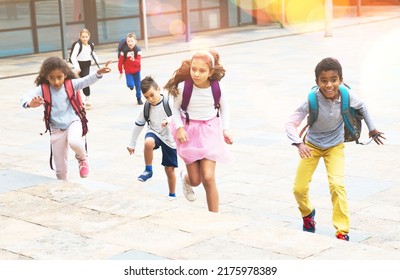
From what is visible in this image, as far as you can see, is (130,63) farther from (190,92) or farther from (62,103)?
(190,92)

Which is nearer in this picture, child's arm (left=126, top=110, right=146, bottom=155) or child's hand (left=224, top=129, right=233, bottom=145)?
child's hand (left=224, top=129, right=233, bottom=145)

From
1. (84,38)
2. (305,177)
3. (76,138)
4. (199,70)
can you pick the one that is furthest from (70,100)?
(84,38)

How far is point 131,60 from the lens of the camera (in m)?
16.3

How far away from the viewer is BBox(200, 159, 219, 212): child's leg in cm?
776

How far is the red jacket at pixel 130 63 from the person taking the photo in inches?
640

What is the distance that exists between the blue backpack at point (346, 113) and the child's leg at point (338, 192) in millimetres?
199

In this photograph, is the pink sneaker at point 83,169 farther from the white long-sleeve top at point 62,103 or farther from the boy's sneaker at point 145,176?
the boy's sneaker at point 145,176

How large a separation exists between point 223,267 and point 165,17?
27815mm

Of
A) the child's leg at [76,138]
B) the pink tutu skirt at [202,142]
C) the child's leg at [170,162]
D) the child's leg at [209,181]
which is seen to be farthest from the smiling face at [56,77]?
the child's leg at [209,181]

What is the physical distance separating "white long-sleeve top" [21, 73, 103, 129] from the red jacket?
7.52m

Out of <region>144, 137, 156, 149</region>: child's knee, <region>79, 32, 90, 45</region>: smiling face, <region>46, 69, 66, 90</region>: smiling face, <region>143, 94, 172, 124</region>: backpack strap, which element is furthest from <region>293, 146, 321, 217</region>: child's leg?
<region>79, 32, 90, 45</region>: smiling face

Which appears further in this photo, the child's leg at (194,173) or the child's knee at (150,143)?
the child's knee at (150,143)

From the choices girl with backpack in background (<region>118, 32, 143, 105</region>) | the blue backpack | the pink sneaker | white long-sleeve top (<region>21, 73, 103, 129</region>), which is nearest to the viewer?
the blue backpack

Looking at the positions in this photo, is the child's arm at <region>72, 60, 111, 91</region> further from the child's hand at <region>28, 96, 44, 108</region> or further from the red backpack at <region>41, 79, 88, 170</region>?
the child's hand at <region>28, 96, 44, 108</region>
